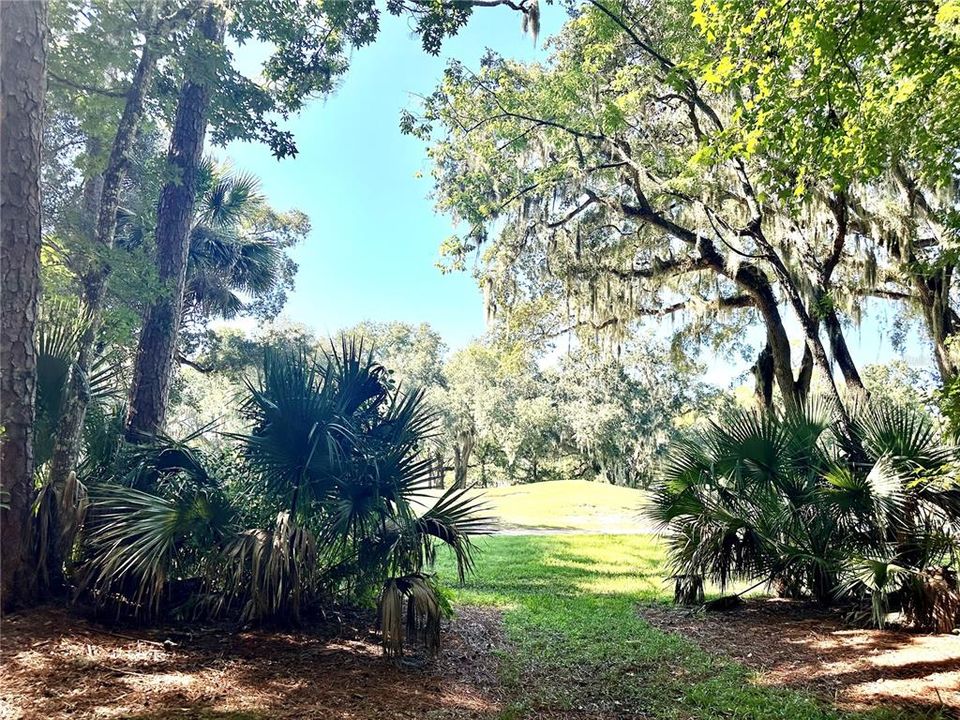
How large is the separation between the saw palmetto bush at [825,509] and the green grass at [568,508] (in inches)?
304

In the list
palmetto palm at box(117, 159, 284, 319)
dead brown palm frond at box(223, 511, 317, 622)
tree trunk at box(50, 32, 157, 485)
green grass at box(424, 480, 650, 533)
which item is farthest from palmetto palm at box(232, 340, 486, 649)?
→ green grass at box(424, 480, 650, 533)

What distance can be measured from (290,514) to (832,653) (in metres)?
4.69

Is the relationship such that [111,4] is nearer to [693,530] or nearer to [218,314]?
[693,530]

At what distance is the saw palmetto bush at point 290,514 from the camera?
400 cm

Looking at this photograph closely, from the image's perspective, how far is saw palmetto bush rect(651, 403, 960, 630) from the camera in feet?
16.8

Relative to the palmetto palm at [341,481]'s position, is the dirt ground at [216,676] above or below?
below

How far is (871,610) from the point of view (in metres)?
5.29

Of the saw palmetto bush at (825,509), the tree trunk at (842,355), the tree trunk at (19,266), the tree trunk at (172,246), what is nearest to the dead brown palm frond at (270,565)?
the tree trunk at (19,266)

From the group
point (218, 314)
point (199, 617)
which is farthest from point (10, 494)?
point (218, 314)

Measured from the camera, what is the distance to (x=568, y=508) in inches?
745

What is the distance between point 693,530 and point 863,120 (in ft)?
14.6

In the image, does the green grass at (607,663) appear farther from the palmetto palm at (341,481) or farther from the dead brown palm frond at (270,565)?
the dead brown palm frond at (270,565)

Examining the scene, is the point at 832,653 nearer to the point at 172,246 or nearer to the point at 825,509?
the point at 825,509

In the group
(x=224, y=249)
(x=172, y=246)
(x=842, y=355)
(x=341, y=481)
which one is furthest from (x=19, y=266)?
(x=224, y=249)
